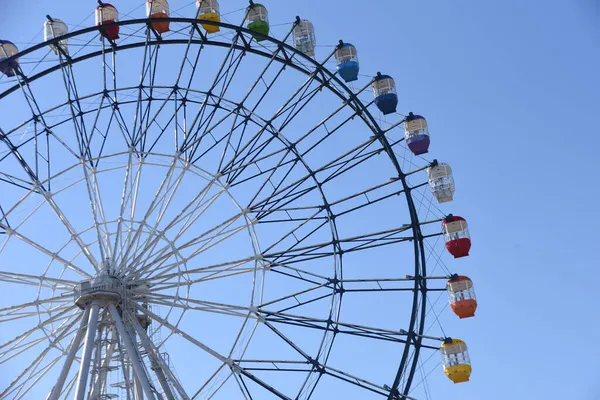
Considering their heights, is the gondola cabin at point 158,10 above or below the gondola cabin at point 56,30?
above

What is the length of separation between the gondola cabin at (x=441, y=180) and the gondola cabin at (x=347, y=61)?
3.32 m

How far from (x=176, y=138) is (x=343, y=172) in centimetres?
459

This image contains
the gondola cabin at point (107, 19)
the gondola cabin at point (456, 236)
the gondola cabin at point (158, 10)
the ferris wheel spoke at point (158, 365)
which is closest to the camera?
the ferris wheel spoke at point (158, 365)

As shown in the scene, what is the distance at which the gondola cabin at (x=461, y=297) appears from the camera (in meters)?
30.9

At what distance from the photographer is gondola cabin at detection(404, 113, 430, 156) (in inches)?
1265

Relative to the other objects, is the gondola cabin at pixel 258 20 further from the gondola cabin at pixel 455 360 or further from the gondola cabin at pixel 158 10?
the gondola cabin at pixel 455 360

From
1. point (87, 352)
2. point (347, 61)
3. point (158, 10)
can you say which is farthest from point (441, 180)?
point (87, 352)

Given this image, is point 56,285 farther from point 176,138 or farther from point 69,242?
point 176,138

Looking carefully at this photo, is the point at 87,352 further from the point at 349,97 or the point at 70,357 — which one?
the point at 349,97

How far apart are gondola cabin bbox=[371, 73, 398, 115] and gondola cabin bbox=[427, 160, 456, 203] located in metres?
1.99

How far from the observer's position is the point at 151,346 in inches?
1112

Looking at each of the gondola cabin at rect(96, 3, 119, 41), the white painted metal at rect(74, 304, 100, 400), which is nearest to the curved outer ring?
the gondola cabin at rect(96, 3, 119, 41)

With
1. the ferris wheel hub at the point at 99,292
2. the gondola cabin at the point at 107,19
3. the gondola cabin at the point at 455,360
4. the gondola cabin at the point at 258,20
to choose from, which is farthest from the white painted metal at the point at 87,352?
the gondola cabin at the point at 455,360

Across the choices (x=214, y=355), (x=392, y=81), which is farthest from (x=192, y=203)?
(x=392, y=81)
